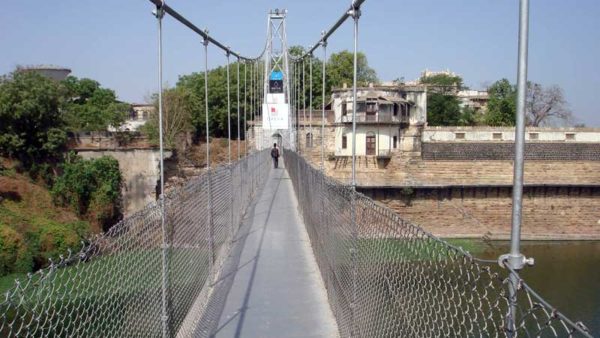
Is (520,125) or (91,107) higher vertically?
(91,107)

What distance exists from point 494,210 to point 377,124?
6643mm

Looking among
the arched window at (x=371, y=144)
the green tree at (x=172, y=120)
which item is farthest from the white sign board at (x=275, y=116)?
the arched window at (x=371, y=144)

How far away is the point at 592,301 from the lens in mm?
14609

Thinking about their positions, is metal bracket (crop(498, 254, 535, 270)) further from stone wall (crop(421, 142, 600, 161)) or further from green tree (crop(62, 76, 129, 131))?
stone wall (crop(421, 142, 600, 161))

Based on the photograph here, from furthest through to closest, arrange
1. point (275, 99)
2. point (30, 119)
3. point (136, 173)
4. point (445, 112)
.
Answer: point (445, 112) < point (136, 173) < point (30, 119) < point (275, 99)

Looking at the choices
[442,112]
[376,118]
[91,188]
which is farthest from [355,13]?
[442,112]

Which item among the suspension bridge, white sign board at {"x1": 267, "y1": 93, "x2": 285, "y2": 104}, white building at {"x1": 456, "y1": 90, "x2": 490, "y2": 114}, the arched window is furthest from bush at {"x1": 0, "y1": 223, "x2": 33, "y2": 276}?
white building at {"x1": 456, "y1": 90, "x2": 490, "y2": 114}

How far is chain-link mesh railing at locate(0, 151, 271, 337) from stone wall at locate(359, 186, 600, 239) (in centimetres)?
2000

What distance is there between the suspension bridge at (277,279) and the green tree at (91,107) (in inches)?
760

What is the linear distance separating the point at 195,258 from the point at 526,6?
2.68m

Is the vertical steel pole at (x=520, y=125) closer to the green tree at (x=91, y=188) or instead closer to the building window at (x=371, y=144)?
the green tree at (x=91, y=188)

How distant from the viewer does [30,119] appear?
18.8 metres

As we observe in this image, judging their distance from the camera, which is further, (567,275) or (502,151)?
(502,151)

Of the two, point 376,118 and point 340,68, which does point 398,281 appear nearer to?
point 376,118
